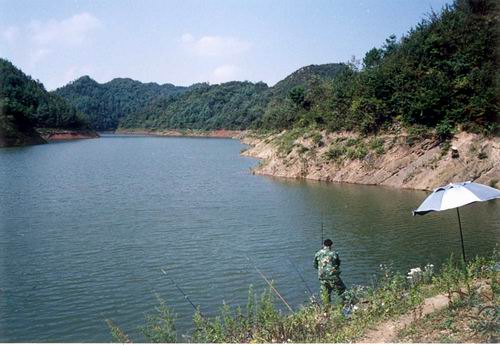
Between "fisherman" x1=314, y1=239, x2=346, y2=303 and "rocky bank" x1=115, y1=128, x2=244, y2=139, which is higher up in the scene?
"rocky bank" x1=115, y1=128, x2=244, y2=139

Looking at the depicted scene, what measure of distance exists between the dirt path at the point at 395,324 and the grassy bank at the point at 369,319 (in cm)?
11

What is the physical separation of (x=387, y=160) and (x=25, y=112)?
3641 inches

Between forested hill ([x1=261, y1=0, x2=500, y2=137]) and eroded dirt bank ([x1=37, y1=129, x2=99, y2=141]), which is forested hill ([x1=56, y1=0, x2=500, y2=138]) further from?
eroded dirt bank ([x1=37, y1=129, x2=99, y2=141])

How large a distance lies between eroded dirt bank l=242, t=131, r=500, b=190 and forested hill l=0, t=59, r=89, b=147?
5903 cm

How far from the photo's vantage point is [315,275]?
15930mm

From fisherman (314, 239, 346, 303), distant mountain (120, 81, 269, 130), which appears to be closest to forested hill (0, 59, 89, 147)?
distant mountain (120, 81, 269, 130)

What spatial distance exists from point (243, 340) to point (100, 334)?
3780mm

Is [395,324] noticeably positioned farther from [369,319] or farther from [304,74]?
[304,74]

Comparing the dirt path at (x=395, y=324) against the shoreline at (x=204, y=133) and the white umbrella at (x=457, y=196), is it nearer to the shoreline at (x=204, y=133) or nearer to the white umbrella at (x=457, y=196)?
the white umbrella at (x=457, y=196)

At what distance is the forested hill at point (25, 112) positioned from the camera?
309ft

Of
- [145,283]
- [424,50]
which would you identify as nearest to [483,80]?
[424,50]

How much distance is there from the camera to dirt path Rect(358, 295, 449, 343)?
9219 millimetres

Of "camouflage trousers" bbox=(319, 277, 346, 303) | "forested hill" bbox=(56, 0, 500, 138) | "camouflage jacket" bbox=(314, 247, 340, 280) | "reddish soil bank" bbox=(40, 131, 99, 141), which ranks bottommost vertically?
"camouflage trousers" bbox=(319, 277, 346, 303)

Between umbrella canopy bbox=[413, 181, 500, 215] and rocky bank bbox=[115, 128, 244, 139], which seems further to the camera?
rocky bank bbox=[115, 128, 244, 139]
